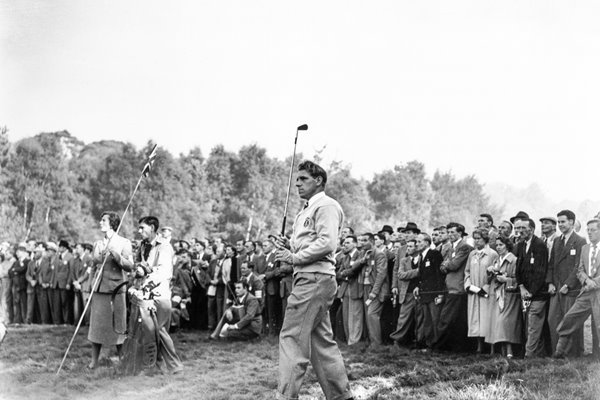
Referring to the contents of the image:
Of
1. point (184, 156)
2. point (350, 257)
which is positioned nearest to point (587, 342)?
point (350, 257)

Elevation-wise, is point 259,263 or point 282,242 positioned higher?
point 282,242

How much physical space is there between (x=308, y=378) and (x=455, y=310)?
3224 millimetres

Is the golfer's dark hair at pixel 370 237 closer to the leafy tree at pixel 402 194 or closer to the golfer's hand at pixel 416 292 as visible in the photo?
the golfer's hand at pixel 416 292

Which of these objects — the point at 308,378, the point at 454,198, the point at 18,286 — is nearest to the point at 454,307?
the point at 308,378

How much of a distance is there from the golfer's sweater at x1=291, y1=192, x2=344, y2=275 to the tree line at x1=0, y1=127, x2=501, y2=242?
8.47 meters

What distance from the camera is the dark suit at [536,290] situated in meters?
8.88

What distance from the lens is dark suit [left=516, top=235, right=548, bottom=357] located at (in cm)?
888

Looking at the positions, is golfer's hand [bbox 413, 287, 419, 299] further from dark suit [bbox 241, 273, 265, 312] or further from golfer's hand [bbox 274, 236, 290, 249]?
golfer's hand [bbox 274, 236, 290, 249]

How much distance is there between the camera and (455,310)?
1033 cm

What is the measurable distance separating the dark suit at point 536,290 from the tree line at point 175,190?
20.3 ft

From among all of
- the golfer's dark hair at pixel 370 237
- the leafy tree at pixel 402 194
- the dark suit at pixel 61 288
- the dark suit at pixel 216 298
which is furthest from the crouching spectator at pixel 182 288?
the leafy tree at pixel 402 194

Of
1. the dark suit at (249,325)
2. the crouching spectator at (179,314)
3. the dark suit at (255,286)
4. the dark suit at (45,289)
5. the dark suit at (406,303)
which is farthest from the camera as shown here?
the dark suit at (45,289)

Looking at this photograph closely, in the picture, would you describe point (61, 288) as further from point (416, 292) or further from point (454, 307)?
point (454, 307)

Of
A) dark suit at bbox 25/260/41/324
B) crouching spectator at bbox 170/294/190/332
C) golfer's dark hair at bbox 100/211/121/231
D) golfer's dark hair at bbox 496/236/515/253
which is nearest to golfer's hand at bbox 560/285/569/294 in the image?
golfer's dark hair at bbox 496/236/515/253
